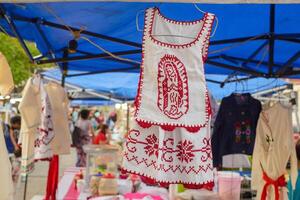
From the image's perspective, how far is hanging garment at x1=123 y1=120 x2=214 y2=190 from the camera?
2.19 metres

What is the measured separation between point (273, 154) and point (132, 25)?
1.72 m

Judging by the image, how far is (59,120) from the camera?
4.90 m

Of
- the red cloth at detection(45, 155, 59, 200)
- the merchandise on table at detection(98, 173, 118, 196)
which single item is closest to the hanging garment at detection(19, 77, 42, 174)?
the red cloth at detection(45, 155, 59, 200)

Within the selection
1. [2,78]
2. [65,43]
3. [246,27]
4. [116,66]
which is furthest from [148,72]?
[116,66]

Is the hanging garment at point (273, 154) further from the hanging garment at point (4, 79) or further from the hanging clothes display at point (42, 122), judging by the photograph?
the hanging garment at point (4, 79)

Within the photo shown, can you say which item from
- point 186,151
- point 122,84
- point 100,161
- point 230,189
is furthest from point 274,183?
point 122,84

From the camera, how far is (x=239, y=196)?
4.27 m

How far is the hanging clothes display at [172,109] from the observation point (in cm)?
219

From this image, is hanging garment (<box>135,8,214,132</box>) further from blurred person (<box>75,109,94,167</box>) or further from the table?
blurred person (<box>75,109,94,167</box>)

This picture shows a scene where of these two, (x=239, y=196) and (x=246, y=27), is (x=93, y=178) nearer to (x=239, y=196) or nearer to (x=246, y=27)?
(x=239, y=196)

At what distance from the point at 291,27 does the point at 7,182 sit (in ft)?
9.45

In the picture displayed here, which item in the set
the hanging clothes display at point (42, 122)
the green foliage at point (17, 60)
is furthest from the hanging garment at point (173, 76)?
the green foliage at point (17, 60)

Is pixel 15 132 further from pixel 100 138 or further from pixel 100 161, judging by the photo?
pixel 100 161

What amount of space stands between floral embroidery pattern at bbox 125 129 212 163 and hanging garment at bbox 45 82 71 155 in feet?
8.75
